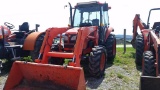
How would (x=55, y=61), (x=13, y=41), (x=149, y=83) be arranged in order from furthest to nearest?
(x=13, y=41) → (x=55, y=61) → (x=149, y=83)

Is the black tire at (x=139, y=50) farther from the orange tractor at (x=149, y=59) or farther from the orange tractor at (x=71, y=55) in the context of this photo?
the orange tractor at (x=71, y=55)

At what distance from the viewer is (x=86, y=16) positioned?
883cm

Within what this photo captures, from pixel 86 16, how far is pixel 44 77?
3.92 meters

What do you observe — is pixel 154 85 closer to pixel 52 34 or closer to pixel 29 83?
pixel 29 83

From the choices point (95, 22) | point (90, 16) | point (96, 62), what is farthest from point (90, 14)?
point (96, 62)

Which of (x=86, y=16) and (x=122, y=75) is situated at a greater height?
(x=86, y=16)

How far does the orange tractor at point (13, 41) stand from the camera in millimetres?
8252

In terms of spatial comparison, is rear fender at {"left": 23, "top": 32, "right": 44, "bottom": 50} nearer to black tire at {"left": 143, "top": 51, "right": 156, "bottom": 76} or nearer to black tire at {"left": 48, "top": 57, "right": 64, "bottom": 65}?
black tire at {"left": 48, "top": 57, "right": 64, "bottom": 65}

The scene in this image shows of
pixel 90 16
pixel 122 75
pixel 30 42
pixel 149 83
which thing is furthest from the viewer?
pixel 90 16

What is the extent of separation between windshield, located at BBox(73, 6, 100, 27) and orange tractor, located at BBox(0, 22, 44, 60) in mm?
1503

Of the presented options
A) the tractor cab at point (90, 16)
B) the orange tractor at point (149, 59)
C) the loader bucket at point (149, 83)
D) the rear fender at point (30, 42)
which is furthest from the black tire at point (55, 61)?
the loader bucket at point (149, 83)

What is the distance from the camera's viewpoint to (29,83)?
5.72 meters

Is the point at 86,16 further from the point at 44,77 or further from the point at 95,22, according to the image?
the point at 44,77

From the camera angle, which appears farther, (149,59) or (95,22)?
(95,22)
